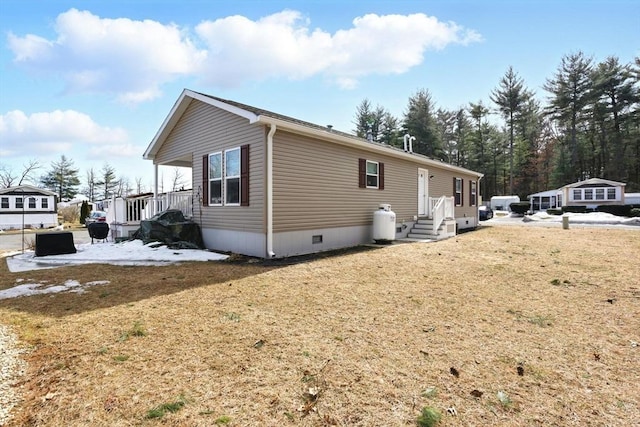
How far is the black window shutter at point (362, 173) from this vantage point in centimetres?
1065

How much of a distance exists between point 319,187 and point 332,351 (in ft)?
21.4

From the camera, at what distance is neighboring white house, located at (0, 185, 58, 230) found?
22.8 m

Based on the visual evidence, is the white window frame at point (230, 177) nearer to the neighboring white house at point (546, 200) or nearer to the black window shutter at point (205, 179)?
the black window shutter at point (205, 179)

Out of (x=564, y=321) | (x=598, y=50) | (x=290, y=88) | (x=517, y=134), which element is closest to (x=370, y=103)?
(x=517, y=134)

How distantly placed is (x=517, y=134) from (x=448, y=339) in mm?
44268

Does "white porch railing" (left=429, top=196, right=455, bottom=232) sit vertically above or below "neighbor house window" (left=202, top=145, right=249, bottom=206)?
below

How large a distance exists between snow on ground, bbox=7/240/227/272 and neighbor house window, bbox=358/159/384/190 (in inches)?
201

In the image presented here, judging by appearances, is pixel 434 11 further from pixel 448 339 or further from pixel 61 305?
pixel 61 305

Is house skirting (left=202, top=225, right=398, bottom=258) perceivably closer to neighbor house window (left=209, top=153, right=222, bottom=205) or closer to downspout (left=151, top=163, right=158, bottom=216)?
neighbor house window (left=209, top=153, right=222, bottom=205)

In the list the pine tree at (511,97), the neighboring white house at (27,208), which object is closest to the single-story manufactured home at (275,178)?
the neighboring white house at (27,208)

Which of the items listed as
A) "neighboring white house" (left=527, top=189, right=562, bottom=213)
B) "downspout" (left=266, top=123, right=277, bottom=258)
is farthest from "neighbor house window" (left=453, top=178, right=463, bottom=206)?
"neighboring white house" (left=527, top=189, right=562, bottom=213)

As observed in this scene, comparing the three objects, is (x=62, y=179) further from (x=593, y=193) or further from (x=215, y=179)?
(x=593, y=193)

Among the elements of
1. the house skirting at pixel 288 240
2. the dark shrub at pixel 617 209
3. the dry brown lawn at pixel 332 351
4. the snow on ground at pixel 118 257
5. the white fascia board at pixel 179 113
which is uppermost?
the white fascia board at pixel 179 113

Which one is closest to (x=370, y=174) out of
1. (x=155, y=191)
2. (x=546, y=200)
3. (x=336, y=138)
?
(x=336, y=138)
